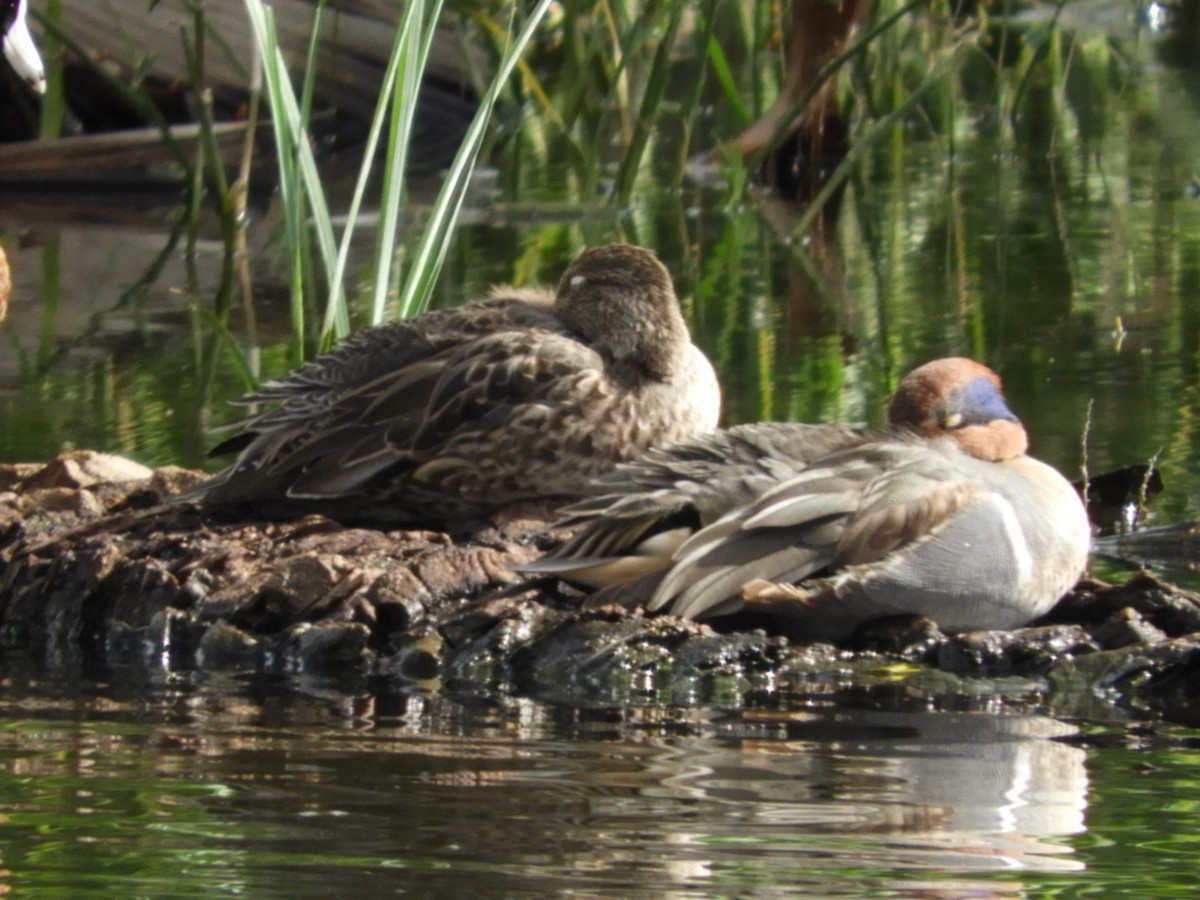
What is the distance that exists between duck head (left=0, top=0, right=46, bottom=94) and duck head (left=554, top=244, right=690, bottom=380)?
1650mm

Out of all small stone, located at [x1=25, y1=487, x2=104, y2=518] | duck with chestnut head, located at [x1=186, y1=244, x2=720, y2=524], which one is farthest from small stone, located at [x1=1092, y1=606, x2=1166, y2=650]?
small stone, located at [x1=25, y1=487, x2=104, y2=518]

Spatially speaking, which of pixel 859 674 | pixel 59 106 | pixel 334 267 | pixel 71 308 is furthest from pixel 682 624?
pixel 59 106

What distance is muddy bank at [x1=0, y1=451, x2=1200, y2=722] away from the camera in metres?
4.61

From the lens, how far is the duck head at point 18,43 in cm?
638

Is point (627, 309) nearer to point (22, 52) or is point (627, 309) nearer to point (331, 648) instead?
point (331, 648)

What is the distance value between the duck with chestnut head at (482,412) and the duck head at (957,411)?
0.83m

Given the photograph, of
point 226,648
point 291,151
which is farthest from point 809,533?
point 291,151

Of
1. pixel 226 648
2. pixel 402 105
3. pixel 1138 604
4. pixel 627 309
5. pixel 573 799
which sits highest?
pixel 402 105

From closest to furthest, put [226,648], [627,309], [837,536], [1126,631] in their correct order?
1. [1126,631]
2. [837,536]
3. [226,648]
4. [627,309]

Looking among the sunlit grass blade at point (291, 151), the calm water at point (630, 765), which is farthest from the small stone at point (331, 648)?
the sunlit grass blade at point (291, 151)

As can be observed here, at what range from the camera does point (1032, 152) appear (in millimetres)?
14898

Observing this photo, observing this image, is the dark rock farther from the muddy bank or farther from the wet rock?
the wet rock

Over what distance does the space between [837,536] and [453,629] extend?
868 millimetres

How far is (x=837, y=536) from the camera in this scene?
4.91m
